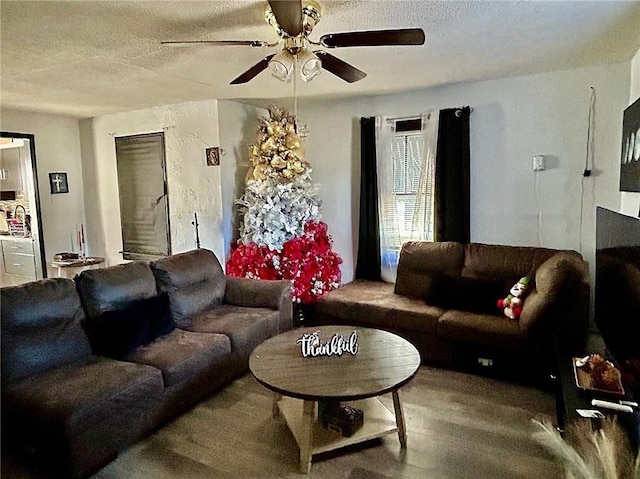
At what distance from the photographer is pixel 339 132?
189 inches

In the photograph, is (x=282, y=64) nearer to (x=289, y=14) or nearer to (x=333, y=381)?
(x=289, y=14)

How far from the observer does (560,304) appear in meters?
2.92

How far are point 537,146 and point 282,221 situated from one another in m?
2.42

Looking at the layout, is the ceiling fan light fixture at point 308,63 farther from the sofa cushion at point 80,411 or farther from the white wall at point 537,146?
the white wall at point 537,146

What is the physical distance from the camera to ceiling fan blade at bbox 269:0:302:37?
1771 millimetres

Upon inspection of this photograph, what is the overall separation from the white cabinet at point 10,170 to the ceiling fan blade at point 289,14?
476 centimetres

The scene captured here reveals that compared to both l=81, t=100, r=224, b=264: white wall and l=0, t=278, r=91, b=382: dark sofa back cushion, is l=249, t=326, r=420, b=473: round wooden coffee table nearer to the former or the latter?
l=0, t=278, r=91, b=382: dark sofa back cushion

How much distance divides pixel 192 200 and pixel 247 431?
2.95 meters

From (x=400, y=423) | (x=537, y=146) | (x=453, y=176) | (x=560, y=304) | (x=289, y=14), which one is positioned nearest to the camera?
(x=289, y=14)

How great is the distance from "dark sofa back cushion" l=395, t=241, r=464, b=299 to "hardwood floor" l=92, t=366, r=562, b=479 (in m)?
1.08

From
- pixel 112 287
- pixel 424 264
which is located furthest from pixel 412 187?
pixel 112 287

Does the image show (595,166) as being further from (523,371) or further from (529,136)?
(523,371)

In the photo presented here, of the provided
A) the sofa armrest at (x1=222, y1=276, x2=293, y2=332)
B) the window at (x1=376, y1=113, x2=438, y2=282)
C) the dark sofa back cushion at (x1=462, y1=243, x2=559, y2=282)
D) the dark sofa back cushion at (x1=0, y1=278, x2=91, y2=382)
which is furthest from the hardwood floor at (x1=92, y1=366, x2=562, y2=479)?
the window at (x1=376, y1=113, x2=438, y2=282)

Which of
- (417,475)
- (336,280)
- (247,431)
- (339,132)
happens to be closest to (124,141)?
(339,132)
